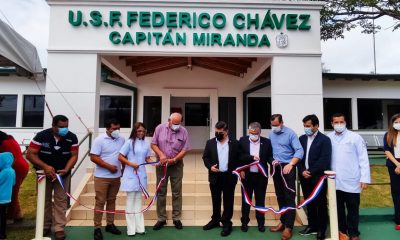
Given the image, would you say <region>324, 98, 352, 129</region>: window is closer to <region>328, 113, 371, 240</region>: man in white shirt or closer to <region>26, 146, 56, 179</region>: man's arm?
<region>328, 113, 371, 240</region>: man in white shirt

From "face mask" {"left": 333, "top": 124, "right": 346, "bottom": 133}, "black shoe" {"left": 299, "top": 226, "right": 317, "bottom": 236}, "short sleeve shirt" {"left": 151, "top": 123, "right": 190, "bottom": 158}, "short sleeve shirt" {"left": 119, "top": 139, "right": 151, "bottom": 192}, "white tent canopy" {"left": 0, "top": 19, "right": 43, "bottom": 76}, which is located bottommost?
"black shoe" {"left": 299, "top": 226, "right": 317, "bottom": 236}

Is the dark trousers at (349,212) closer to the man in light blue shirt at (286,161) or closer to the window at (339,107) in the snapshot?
the man in light blue shirt at (286,161)

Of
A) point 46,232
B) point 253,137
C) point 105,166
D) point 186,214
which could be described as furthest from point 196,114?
point 46,232

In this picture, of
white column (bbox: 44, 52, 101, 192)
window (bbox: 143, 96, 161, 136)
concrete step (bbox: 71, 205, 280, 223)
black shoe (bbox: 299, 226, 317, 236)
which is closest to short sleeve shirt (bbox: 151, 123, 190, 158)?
concrete step (bbox: 71, 205, 280, 223)

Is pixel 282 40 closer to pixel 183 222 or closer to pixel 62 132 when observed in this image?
pixel 183 222

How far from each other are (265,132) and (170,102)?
11.1 feet

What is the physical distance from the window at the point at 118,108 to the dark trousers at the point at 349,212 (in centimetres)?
706

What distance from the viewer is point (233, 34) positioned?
243 inches

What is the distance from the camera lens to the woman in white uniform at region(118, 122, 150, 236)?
4.21 metres

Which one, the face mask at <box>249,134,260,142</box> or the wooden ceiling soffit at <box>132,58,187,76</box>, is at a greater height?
the wooden ceiling soffit at <box>132,58,187,76</box>

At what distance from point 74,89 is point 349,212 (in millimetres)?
5516

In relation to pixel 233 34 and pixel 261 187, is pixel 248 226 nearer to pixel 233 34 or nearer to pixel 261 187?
pixel 261 187

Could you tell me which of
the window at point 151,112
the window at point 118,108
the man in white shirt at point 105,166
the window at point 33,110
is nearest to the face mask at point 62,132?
the man in white shirt at point 105,166

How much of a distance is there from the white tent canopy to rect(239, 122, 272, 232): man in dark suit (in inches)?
148
